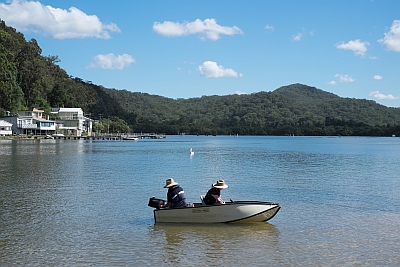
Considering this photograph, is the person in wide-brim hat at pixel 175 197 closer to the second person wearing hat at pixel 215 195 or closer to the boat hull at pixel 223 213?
the boat hull at pixel 223 213

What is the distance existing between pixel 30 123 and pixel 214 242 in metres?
100.0

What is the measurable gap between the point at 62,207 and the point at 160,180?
11897mm

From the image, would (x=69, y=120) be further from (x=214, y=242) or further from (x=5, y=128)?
(x=214, y=242)

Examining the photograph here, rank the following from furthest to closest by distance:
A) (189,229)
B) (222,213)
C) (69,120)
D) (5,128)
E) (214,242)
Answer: (69,120) < (5,128) < (222,213) < (189,229) < (214,242)

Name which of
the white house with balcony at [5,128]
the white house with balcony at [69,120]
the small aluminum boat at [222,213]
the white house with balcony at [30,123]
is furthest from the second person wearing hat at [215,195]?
the white house with balcony at [69,120]

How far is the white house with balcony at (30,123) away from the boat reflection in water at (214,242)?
94.4 m

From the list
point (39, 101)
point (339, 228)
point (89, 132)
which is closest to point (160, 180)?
point (339, 228)

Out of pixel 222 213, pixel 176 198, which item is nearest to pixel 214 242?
pixel 222 213

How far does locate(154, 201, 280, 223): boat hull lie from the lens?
15531 mm

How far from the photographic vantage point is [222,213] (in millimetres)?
15633

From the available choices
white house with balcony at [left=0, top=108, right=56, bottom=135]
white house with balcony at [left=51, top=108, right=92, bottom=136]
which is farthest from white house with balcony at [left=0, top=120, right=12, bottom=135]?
white house with balcony at [left=51, top=108, right=92, bottom=136]

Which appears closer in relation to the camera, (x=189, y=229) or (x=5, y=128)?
(x=189, y=229)

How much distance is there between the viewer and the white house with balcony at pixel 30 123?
333 feet

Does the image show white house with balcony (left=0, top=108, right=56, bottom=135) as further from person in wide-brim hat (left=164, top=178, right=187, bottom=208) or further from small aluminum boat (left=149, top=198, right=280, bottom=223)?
small aluminum boat (left=149, top=198, right=280, bottom=223)
